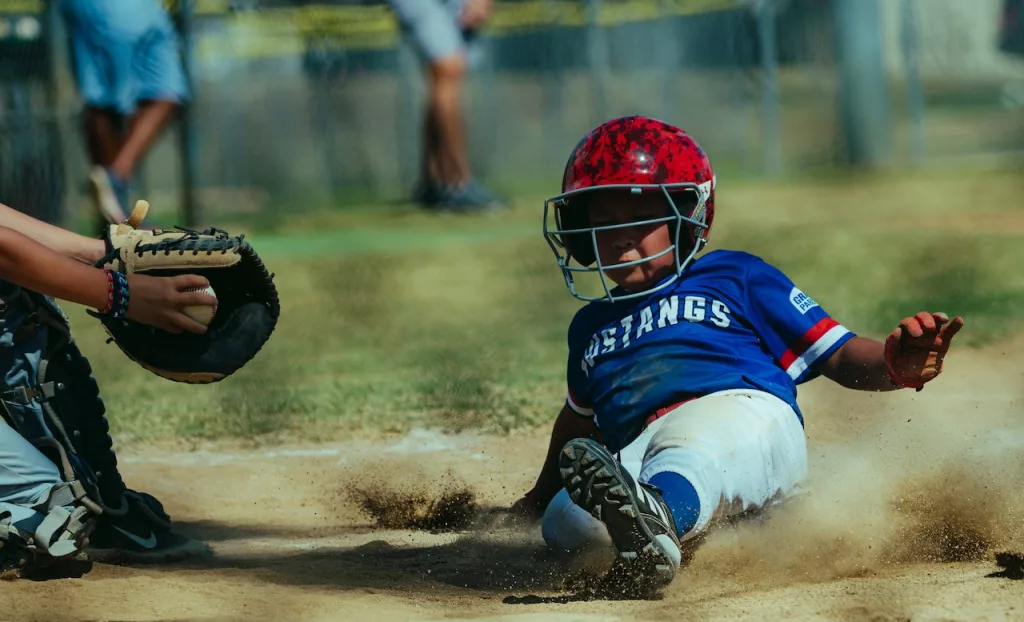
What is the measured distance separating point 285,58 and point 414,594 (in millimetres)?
10719

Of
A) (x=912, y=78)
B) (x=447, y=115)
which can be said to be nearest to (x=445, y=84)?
(x=447, y=115)

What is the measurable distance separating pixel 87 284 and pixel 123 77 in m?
6.42

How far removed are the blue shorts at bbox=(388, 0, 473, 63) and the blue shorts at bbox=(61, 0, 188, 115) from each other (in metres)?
1.95

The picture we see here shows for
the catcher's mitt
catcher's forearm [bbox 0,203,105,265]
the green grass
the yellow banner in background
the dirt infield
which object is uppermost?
Answer: the yellow banner in background

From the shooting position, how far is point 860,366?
3.54 meters

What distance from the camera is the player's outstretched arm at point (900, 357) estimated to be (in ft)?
10.8

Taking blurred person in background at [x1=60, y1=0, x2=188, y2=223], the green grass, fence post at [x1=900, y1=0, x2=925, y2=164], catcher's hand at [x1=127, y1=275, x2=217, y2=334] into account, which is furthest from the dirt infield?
fence post at [x1=900, y1=0, x2=925, y2=164]

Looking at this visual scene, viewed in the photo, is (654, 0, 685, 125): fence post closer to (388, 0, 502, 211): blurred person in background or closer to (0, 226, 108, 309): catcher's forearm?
(388, 0, 502, 211): blurred person in background

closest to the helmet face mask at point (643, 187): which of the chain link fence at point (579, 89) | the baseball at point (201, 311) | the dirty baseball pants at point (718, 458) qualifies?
the dirty baseball pants at point (718, 458)

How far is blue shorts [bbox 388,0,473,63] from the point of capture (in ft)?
35.2

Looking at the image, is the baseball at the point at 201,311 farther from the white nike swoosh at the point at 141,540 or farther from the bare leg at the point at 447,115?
the bare leg at the point at 447,115

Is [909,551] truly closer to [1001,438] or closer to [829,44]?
[1001,438]

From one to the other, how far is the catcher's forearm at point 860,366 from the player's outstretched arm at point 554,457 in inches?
25.8

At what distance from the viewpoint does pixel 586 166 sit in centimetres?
375
